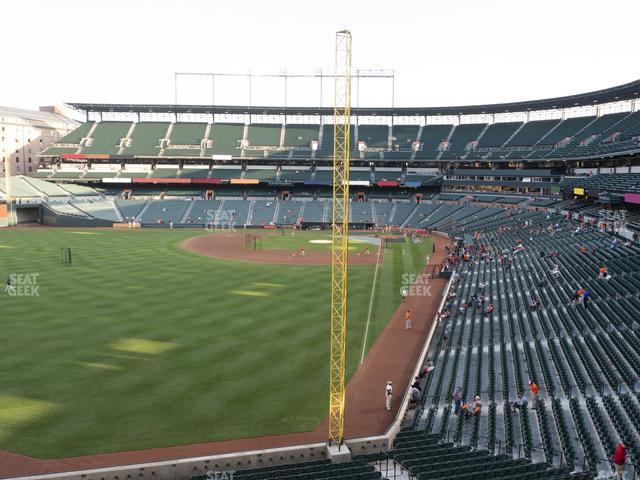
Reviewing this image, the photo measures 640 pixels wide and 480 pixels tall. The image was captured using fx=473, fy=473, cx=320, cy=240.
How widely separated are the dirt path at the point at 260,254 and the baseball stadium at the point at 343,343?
556mm

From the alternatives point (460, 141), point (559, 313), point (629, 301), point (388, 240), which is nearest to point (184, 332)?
point (559, 313)

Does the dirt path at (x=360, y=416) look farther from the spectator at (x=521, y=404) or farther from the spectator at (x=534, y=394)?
the spectator at (x=534, y=394)

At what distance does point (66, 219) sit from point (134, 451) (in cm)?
7932

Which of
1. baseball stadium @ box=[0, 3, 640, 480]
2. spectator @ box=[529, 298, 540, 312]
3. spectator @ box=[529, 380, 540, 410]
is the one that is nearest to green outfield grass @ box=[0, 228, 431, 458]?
baseball stadium @ box=[0, 3, 640, 480]

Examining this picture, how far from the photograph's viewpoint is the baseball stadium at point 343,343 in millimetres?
15469

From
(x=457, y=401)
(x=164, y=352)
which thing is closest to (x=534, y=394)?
(x=457, y=401)

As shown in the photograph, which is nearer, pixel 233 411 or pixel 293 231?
pixel 233 411

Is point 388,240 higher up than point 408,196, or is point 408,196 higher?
point 408,196

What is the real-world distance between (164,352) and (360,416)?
11151 mm

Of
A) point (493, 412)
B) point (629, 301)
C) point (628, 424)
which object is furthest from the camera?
point (629, 301)

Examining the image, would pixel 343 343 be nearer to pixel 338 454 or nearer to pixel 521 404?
pixel 338 454

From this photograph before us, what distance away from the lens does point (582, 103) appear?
268ft

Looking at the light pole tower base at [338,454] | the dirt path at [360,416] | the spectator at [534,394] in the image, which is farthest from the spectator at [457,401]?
the light pole tower base at [338,454]

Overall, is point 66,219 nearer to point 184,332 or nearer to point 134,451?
point 184,332
